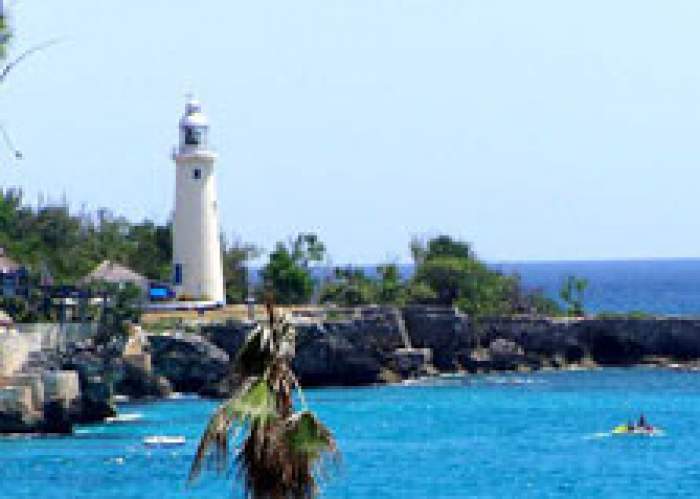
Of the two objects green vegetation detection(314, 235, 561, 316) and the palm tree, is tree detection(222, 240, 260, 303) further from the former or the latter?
the palm tree

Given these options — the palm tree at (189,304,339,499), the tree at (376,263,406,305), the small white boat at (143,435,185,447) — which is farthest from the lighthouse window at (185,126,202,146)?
the palm tree at (189,304,339,499)

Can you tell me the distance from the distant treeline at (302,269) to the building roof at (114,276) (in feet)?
13.9

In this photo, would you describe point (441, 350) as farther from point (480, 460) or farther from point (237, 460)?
point (237, 460)

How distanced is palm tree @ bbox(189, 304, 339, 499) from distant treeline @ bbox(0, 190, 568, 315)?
81.4 meters

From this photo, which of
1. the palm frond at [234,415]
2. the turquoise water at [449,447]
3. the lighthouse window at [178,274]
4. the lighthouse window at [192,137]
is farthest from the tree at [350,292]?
the palm frond at [234,415]

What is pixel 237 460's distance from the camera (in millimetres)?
18781

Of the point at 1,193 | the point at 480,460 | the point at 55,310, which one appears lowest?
the point at 480,460

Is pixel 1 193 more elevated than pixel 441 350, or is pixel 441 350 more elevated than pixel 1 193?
pixel 1 193

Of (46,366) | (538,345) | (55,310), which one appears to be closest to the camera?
(46,366)

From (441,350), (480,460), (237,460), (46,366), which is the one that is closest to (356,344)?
(441,350)

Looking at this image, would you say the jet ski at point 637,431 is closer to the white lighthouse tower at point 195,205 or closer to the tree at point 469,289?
the white lighthouse tower at point 195,205

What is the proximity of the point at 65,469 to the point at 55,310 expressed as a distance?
81.8 ft

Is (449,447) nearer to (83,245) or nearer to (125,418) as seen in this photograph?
(125,418)

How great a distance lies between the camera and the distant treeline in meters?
105
